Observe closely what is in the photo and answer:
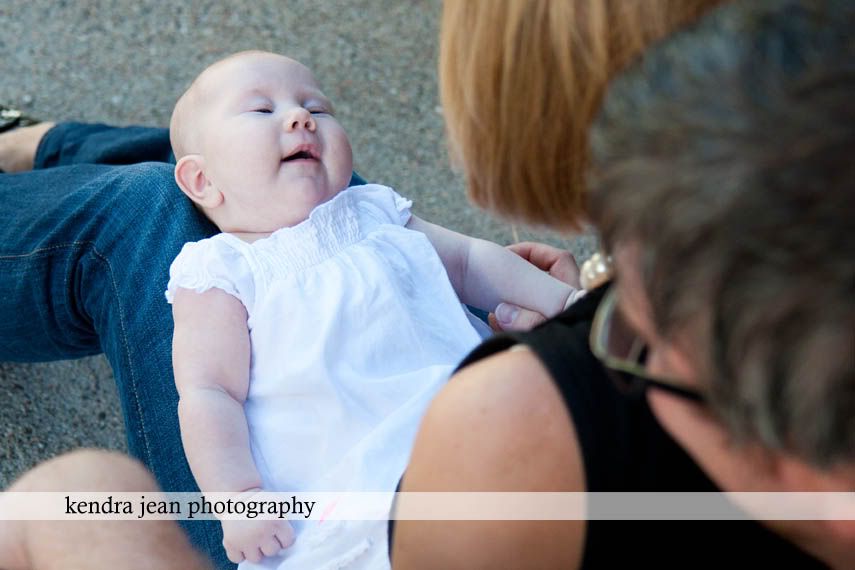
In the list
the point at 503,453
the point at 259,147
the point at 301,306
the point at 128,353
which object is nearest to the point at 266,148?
the point at 259,147

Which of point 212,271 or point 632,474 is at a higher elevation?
point 632,474

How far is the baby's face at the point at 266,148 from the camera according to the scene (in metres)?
1.61

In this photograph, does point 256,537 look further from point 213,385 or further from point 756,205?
point 756,205

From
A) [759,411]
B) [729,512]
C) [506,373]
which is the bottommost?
[729,512]

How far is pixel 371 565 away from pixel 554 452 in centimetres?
52

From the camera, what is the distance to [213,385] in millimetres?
1425

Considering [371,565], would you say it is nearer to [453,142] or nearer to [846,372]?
[453,142]

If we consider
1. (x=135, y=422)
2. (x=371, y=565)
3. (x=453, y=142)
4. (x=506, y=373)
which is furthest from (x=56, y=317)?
(x=506, y=373)

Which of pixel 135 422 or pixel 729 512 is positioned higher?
pixel 729 512

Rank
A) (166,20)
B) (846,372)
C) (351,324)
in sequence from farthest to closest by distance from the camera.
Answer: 1. (166,20)
2. (351,324)
3. (846,372)

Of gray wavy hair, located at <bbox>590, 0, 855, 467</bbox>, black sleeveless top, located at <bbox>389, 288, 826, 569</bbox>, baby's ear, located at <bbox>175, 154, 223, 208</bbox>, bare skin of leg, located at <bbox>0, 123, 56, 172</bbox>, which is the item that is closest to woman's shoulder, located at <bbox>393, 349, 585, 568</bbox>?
black sleeveless top, located at <bbox>389, 288, 826, 569</bbox>

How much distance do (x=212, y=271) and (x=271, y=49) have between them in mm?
1384

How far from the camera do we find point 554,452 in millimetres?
861

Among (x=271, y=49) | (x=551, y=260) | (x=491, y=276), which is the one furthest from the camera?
(x=271, y=49)
